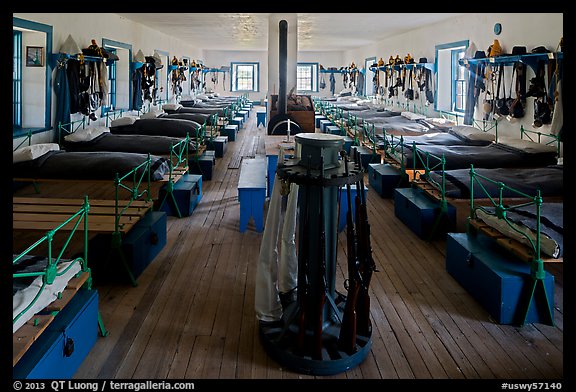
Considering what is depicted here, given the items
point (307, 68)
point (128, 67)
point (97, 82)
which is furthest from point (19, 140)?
point (307, 68)

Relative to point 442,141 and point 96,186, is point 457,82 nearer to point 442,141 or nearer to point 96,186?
point 442,141

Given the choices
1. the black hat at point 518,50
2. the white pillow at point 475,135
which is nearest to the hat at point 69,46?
the white pillow at point 475,135

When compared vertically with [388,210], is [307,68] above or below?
above

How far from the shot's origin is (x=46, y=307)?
7.07 ft

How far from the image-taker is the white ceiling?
8992mm

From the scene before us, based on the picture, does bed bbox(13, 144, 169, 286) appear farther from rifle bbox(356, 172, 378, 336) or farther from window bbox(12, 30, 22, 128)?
rifle bbox(356, 172, 378, 336)

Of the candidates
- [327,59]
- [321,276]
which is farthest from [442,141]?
[327,59]

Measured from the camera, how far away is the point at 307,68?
2117cm

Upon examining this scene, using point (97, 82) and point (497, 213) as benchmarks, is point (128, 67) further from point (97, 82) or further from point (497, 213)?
point (497, 213)

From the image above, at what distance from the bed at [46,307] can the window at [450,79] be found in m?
7.34

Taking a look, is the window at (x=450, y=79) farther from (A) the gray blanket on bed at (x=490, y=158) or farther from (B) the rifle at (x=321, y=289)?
(B) the rifle at (x=321, y=289)

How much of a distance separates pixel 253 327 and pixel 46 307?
102cm

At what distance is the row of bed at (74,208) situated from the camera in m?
2.04

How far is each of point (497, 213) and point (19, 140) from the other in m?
4.85
